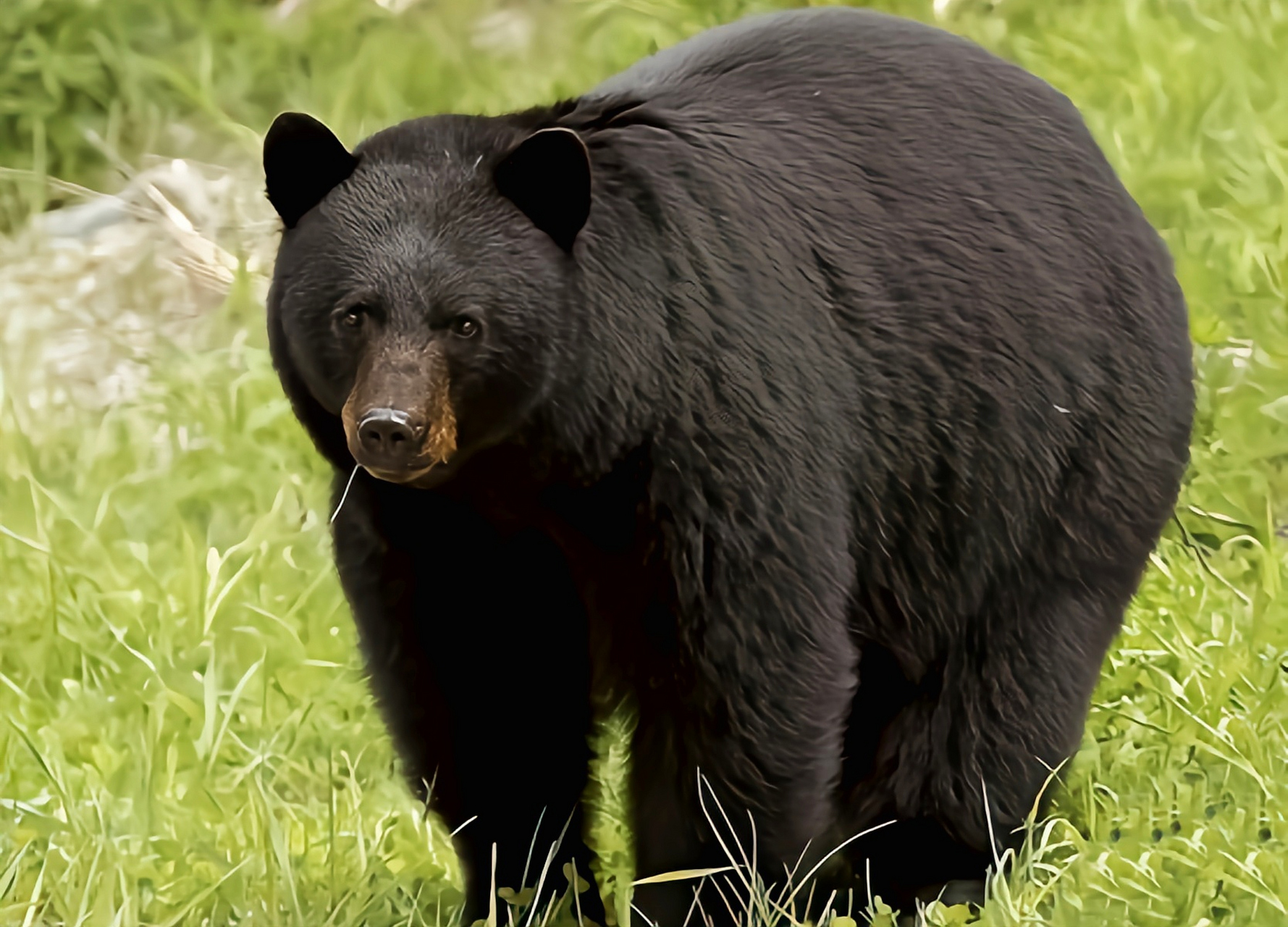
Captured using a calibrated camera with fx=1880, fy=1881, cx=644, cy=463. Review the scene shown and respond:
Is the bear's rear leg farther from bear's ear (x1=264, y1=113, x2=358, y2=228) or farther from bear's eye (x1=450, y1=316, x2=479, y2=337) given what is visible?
Result: bear's ear (x1=264, y1=113, x2=358, y2=228)

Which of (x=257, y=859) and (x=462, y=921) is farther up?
(x=257, y=859)

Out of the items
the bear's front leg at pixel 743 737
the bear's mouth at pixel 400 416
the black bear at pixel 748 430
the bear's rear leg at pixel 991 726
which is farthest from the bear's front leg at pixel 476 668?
the bear's rear leg at pixel 991 726

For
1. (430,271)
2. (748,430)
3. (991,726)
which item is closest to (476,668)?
(748,430)

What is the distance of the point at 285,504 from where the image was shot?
544 cm

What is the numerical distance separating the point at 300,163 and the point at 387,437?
1.79ft

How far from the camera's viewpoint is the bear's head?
2.95 m

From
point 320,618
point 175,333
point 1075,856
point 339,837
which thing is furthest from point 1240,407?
point 175,333

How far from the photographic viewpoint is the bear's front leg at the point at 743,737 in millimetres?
3203

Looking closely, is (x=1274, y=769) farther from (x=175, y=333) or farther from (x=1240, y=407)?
(x=175, y=333)

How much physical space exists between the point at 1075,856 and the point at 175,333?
3970 mm

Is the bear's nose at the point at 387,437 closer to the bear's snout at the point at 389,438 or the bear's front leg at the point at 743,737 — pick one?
the bear's snout at the point at 389,438

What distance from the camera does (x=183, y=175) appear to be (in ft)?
22.8

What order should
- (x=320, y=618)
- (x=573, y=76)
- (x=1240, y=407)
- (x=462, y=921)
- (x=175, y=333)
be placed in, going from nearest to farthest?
(x=462, y=921)
(x=320, y=618)
(x=1240, y=407)
(x=175, y=333)
(x=573, y=76)

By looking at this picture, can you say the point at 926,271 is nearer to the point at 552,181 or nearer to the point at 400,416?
the point at 552,181
